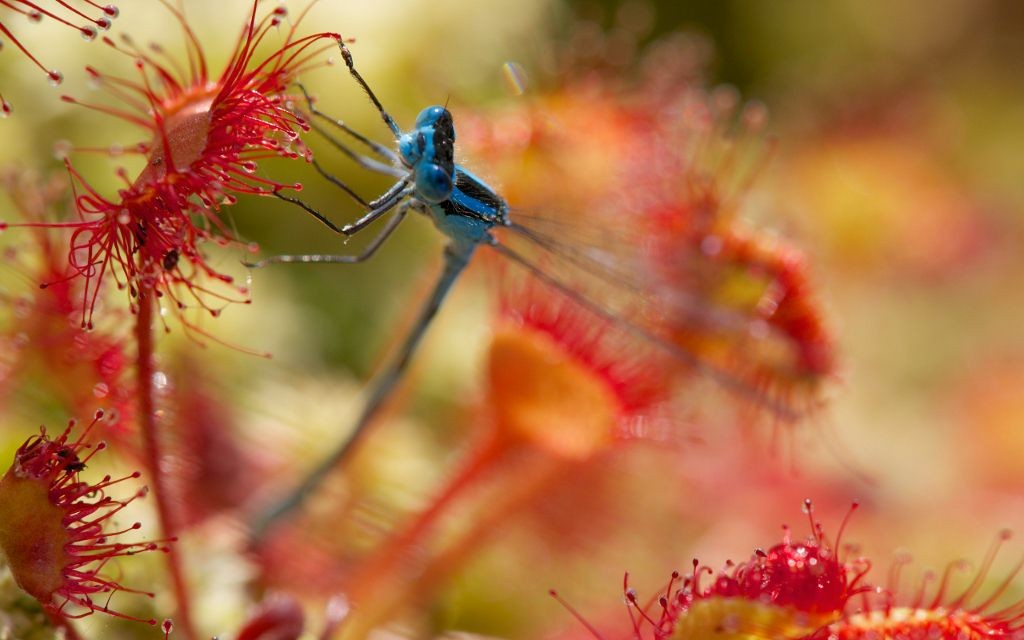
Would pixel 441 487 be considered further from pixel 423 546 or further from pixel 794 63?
pixel 794 63

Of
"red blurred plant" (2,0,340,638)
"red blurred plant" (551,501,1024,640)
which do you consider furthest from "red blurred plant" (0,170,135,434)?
"red blurred plant" (551,501,1024,640)

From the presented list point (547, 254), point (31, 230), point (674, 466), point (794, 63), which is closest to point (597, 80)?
point (547, 254)

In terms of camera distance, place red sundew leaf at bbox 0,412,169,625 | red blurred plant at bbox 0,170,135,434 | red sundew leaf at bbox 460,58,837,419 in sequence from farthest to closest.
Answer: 1. red sundew leaf at bbox 460,58,837,419
2. red blurred plant at bbox 0,170,135,434
3. red sundew leaf at bbox 0,412,169,625

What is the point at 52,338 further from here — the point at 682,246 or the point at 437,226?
the point at 682,246

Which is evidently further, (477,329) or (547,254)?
(477,329)

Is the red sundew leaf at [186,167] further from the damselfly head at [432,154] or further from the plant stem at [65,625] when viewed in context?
the plant stem at [65,625]

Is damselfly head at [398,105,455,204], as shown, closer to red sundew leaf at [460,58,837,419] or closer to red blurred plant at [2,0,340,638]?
red blurred plant at [2,0,340,638]
